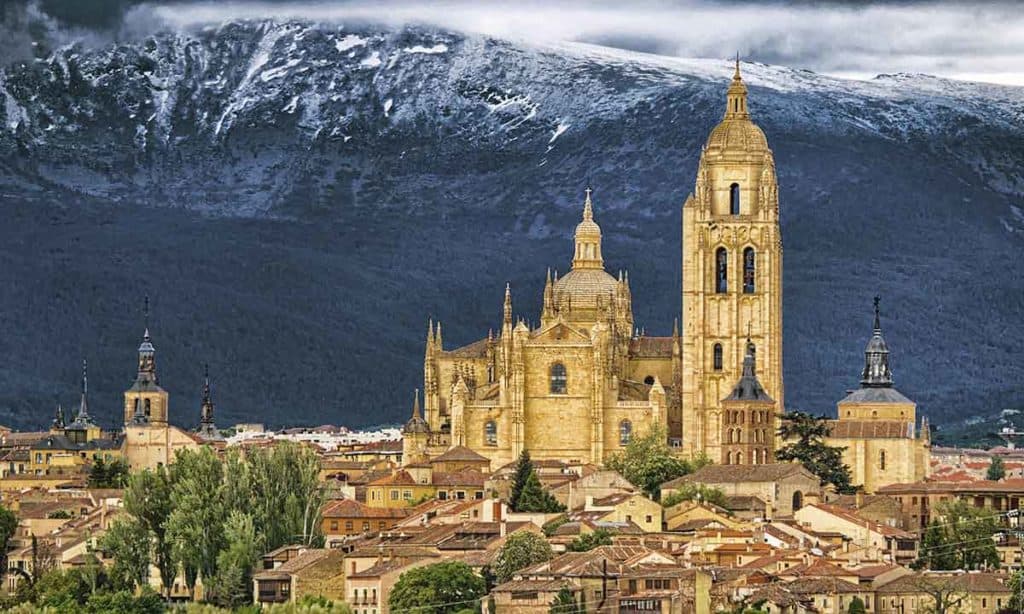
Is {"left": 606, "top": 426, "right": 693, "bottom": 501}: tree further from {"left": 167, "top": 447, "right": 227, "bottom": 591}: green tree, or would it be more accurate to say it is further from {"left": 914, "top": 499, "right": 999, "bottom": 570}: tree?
{"left": 167, "top": 447, "right": 227, "bottom": 591}: green tree

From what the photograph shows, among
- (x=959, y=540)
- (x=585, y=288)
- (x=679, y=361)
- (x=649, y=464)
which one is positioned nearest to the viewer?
(x=959, y=540)

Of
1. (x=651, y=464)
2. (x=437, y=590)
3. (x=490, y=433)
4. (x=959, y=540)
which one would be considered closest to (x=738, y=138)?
(x=490, y=433)

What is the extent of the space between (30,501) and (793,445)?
82.3ft

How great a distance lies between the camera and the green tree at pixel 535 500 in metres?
108

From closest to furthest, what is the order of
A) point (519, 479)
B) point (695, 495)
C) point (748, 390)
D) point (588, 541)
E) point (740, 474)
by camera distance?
point (588, 541), point (695, 495), point (519, 479), point (740, 474), point (748, 390)

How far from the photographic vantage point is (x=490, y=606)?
86562 millimetres

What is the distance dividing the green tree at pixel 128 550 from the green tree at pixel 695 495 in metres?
15.7

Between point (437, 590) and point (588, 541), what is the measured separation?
928 cm

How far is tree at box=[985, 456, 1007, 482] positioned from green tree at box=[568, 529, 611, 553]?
37.2m

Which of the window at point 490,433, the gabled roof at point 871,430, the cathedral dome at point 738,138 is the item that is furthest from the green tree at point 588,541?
the cathedral dome at point 738,138

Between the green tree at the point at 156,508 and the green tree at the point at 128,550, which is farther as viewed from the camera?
the green tree at the point at 156,508

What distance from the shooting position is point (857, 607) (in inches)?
3465

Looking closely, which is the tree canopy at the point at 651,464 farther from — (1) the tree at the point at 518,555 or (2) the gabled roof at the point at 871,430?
(1) the tree at the point at 518,555

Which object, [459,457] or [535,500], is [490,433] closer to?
[459,457]
